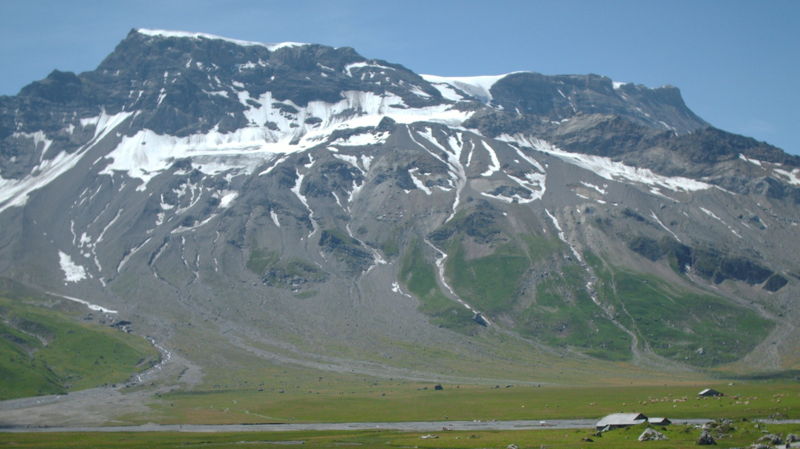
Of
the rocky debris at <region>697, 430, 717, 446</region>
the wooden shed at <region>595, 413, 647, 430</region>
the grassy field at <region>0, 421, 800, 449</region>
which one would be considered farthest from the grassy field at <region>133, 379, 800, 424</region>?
the rocky debris at <region>697, 430, 717, 446</region>

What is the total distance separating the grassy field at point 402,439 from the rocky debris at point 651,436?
99 cm

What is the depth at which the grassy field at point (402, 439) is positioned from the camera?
103875 millimetres

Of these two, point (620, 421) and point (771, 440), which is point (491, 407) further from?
point (771, 440)

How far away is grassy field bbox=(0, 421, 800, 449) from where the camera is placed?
4090 inches

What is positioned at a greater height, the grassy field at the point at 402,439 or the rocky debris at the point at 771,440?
the rocky debris at the point at 771,440

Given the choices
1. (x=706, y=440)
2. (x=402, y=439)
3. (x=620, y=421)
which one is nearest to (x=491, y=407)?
(x=402, y=439)

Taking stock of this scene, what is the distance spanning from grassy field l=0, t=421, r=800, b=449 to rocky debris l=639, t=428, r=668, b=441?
99 centimetres

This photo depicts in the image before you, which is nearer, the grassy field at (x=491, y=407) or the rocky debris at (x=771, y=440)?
the rocky debris at (x=771, y=440)

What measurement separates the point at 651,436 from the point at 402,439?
40394 millimetres

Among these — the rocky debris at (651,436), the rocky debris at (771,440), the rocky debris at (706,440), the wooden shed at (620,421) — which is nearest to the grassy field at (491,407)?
the wooden shed at (620,421)

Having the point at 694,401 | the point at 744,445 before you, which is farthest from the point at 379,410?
the point at 744,445

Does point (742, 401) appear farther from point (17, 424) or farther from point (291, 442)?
point (17, 424)

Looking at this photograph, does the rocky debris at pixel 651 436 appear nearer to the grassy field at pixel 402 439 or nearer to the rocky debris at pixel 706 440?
the grassy field at pixel 402 439

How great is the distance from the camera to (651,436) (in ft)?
348
